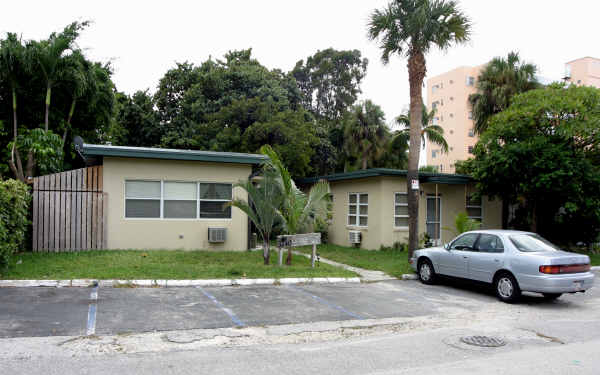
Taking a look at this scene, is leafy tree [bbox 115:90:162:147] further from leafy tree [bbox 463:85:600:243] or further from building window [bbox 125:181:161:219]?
leafy tree [bbox 463:85:600:243]

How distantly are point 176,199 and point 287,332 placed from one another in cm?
952

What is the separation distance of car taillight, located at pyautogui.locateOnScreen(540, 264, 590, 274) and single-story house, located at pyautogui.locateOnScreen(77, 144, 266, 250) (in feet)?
30.7

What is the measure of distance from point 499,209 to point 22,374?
20.1 metres

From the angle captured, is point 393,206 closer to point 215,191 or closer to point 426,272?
point 426,272

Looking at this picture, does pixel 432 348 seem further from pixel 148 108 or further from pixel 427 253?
pixel 148 108

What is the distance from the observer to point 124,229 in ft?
49.0

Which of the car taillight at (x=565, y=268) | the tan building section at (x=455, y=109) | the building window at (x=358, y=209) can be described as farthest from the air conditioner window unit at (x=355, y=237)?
the tan building section at (x=455, y=109)

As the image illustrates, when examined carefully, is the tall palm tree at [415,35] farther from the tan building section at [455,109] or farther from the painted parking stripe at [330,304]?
the tan building section at [455,109]

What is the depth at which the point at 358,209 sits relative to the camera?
20.2 m

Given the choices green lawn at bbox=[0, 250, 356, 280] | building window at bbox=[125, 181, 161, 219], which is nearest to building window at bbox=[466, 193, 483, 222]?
green lawn at bbox=[0, 250, 356, 280]

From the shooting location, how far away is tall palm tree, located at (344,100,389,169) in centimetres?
3112

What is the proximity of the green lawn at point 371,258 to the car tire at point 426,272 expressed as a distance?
0.72 metres

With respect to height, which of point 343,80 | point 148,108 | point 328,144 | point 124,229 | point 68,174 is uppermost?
point 343,80

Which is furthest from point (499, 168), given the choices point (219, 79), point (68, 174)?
point (219, 79)
